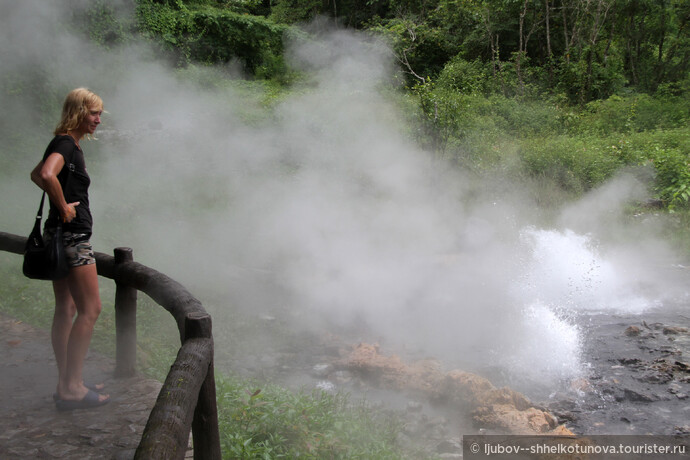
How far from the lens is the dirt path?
2.11 meters

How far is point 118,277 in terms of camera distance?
8.38ft

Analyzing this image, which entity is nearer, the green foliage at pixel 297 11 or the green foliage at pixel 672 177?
the green foliage at pixel 672 177

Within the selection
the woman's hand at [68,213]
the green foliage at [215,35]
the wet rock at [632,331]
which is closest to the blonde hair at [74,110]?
the woman's hand at [68,213]

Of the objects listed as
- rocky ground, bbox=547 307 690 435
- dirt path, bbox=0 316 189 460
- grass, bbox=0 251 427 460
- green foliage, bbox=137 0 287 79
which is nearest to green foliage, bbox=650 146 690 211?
rocky ground, bbox=547 307 690 435

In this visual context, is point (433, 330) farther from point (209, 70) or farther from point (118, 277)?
point (209, 70)

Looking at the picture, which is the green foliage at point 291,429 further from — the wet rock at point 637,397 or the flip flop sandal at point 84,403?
the wet rock at point 637,397

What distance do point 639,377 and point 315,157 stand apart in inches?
180

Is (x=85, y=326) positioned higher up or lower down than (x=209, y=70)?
lower down

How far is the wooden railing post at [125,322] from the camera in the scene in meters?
2.57

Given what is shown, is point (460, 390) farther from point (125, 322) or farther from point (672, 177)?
point (672, 177)

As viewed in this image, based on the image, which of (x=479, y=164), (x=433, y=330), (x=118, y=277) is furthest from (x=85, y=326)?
(x=479, y=164)

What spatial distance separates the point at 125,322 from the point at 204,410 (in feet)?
3.28

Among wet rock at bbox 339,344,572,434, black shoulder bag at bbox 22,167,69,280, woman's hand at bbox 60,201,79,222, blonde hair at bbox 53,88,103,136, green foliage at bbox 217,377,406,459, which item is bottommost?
green foliage at bbox 217,377,406,459

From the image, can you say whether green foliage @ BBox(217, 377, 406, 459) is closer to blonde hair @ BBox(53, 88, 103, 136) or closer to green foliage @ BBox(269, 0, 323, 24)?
blonde hair @ BBox(53, 88, 103, 136)
